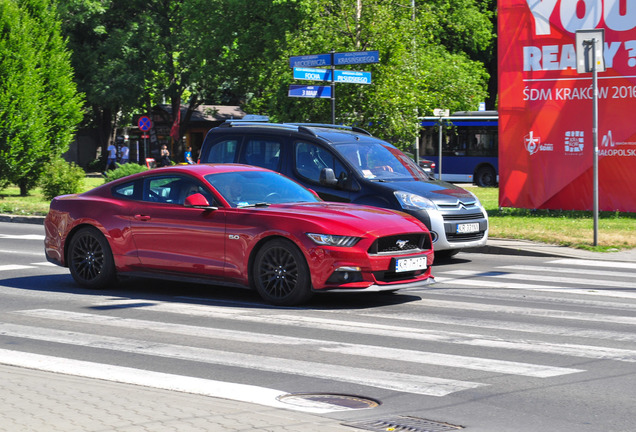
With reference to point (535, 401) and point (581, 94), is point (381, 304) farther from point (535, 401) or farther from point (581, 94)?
point (581, 94)

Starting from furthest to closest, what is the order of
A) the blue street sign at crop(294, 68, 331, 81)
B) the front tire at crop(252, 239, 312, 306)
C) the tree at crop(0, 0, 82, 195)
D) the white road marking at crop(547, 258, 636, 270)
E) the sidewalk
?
the tree at crop(0, 0, 82, 195) → the blue street sign at crop(294, 68, 331, 81) → the white road marking at crop(547, 258, 636, 270) → the front tire at crop(252, 239, 312, 306) → the sidewalk

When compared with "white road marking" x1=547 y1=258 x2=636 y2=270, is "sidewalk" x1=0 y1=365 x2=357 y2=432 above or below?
below

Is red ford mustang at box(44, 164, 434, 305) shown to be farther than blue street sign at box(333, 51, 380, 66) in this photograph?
No

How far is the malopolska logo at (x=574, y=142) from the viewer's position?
868 inches

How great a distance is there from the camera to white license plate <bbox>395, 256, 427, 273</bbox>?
10.1 metres

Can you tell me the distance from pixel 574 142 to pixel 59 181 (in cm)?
1519

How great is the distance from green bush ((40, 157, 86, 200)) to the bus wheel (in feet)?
64.9

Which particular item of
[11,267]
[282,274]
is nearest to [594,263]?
[282,274]

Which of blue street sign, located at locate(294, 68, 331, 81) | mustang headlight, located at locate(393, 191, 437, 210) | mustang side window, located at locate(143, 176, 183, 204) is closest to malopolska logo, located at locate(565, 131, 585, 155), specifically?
blue street sign, located at locate(294, 68, 331, 81)

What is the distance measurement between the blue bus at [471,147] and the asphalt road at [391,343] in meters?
30.9

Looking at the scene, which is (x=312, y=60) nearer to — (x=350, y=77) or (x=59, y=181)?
(x=350, y=77)

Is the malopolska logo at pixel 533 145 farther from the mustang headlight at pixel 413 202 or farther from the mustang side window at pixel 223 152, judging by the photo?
the mustang side window at pixel 223 152

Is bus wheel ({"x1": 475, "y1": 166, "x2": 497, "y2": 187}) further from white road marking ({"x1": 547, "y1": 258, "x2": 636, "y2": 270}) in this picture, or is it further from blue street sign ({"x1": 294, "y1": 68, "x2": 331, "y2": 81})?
white road marking ({"x1": 547, "y1": 258, "x2": 636, "y2": 270})

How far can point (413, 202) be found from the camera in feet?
45.9
